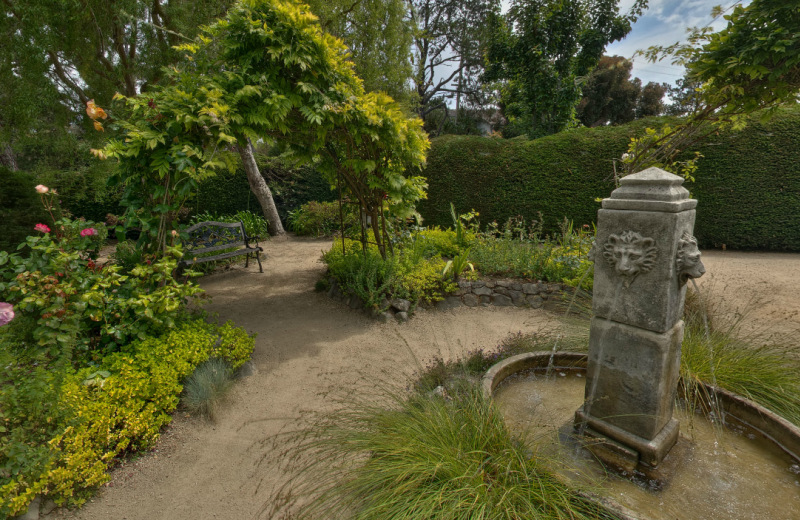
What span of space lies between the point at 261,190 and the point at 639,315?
32.8 ft

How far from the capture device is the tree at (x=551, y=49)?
418 inches

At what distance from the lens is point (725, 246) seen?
7.56 metres

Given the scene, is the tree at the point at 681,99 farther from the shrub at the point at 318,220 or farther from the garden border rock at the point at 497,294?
the shrub at the point at 318,220

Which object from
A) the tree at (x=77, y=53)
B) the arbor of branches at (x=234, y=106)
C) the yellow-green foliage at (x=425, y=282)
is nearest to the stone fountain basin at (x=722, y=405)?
the yellow-green foliage at (x=425, y=282)

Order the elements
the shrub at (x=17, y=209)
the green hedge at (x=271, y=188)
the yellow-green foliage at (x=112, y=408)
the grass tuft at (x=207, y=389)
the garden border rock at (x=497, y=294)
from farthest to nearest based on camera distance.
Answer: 1. the green hedge at (x=271, y=188)
2. the garden border rock at (x=497, y=294)
3. the shrub at (x=17, y=209)
4. the grass tuft at (x=207, y=389)
5. the yellow-green foliage at (x=112, y=408)

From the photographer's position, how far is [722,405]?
2312 mm

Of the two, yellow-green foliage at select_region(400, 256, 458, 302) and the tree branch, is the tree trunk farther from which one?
yellow-green foliage at select_region(400, 256, 458, 302)

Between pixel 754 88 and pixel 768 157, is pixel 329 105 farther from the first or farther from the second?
pixel 768 157

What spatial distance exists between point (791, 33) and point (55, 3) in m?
11.1

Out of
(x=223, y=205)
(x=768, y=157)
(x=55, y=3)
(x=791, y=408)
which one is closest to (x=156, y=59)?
(x=55, y=3)

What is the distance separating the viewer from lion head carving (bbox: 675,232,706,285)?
1688mm

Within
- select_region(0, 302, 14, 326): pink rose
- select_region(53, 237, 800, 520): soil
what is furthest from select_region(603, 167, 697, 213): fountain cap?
select_region(0, 302, 14, 326): pink rose

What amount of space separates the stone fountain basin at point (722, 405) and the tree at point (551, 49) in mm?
10754

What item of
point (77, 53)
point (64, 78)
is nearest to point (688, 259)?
point (77, 53)
